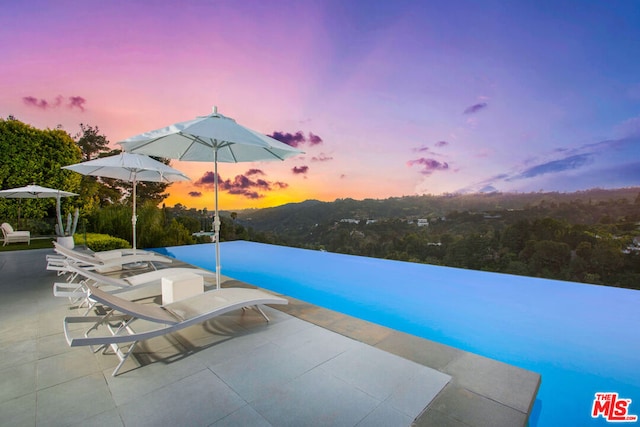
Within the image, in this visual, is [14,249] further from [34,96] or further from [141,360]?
[141,360]

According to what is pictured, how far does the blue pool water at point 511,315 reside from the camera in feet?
10.6

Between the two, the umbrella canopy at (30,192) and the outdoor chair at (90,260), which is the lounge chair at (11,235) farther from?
the outdoor chair at (90,260)

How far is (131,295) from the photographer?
15.0ft

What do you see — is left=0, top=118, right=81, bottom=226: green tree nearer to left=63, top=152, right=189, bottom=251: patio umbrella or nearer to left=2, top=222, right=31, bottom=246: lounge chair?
left=2, top=222, right=31, bottom=246: lounge chair

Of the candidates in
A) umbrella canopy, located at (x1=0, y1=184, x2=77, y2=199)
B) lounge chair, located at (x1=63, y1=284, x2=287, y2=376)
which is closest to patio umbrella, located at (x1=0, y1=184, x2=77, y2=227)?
umbrella canopy, located at (x1=0, y1=184, x2=77, y2=199)

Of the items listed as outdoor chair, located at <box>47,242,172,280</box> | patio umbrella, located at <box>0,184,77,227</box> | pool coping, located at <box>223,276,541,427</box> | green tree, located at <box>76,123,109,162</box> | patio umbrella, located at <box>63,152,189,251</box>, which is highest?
green tree, located at <box>76,123,109,162</box>

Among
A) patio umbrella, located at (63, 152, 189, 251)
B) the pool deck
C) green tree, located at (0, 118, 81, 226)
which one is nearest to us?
the pool deck

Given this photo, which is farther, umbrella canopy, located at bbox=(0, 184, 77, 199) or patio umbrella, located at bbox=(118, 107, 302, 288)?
umbrella canopy, located at bbox=(0, 184, 77, 199)

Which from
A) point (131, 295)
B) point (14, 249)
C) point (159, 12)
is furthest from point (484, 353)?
point (14, 249)

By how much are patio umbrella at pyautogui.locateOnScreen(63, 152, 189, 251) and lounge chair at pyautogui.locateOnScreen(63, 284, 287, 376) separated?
11.6 feet

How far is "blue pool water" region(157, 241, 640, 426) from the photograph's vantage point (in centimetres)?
323

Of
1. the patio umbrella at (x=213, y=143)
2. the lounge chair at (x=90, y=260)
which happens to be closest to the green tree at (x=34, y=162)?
the lounge chair at (x=90, y=260)

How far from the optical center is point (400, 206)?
55.2 ft

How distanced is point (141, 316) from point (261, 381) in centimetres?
118
